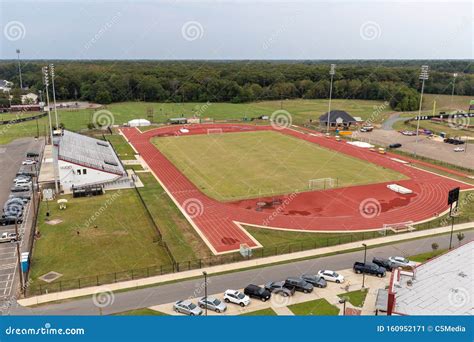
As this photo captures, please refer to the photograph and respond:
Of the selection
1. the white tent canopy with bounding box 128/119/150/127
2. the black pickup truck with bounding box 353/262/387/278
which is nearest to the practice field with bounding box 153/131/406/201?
the white tent canopy with bounding box 128/119/150/127

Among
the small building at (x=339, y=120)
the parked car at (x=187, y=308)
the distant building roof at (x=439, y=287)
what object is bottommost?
the parked car at (x=187, y=308)

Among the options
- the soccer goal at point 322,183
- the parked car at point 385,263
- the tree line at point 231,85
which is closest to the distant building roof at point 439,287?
the parked car at point 385,263

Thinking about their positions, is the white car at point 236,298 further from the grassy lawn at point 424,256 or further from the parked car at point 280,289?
the grassy lawn at point 424,256

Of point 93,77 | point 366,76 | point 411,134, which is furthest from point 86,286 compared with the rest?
point 366,76

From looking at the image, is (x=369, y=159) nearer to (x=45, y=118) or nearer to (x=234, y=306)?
(x=234, y=306)

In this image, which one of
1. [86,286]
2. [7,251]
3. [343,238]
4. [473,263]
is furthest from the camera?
[343,238]

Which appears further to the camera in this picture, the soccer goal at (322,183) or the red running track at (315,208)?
the soccer goal at (322,183)
